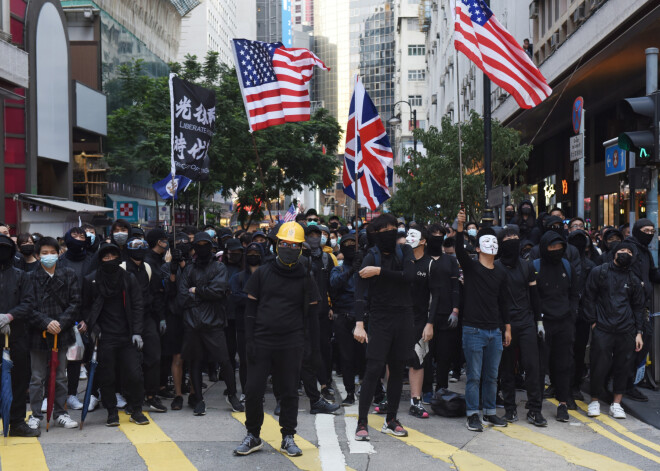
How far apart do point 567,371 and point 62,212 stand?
859 inches

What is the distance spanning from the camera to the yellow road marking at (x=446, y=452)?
6609 millimetres

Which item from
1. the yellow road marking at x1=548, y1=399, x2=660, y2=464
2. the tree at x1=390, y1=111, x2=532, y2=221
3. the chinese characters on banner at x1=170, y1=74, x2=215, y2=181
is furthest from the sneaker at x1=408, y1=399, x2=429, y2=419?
the tree at x1=390, y1=111, x2=532, y2=221

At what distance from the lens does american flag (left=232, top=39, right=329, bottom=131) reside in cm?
1316

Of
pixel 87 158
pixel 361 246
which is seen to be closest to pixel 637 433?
pixel 361 246

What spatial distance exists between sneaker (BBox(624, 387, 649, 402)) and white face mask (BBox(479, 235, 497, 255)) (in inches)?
112

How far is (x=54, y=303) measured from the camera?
26.1ft

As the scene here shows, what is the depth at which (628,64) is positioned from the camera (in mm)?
19797

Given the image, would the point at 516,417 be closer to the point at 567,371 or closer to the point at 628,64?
the point at 567,371

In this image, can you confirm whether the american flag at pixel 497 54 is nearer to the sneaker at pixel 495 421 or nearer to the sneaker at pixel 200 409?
the sneaker at pixel 495 421

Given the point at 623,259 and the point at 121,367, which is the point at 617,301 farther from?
the point at 121,367

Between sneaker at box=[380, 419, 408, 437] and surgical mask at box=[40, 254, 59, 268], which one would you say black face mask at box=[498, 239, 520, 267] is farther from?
surgical mask at box=[40, 254, 59, 268]

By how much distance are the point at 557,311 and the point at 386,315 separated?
2155 mm

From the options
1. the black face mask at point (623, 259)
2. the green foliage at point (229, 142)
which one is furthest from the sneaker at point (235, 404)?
the green foliage at point (229, 142)

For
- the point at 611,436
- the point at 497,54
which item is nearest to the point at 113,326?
the point at 611,436
